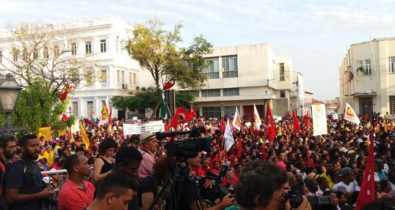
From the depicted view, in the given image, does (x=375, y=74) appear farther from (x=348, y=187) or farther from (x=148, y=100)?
(x=348, y=187)

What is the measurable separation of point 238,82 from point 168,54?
1311cm

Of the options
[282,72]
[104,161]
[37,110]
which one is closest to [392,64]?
[282,72]

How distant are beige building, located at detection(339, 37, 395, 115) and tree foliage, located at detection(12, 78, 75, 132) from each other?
29.4 meters

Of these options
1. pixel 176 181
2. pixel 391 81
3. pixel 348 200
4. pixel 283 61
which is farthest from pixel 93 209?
pixel 283 61

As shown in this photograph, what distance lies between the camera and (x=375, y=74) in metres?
40.2

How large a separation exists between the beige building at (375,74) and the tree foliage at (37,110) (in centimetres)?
2936

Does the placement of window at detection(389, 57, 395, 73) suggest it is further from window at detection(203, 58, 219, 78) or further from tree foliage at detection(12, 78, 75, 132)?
tree foliage at detection(12, 78, 75, 132)

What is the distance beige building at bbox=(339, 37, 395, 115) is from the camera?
39750 millimetres

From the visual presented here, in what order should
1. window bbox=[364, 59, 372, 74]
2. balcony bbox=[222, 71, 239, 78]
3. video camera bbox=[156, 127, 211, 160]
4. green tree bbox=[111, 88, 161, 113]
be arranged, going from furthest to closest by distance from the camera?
balcony bbox=[222, 71, 239, 78] < green tree bbox=[111, 88, 161, 113] < window bbox=[364, 59, 372, 74] < video camera bbox=[156, 127, 211, 160]

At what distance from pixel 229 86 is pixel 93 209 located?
4582 cm

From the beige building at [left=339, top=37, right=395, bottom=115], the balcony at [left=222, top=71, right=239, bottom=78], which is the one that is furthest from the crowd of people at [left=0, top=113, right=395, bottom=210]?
the balcony at [left=222, top=71, right=239, bottom=78]

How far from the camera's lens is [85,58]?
43125 mm

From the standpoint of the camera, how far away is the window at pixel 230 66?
48.3 m

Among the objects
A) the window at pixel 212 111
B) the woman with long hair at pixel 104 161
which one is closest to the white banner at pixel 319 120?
the woman with long hair at pixel 104 161
